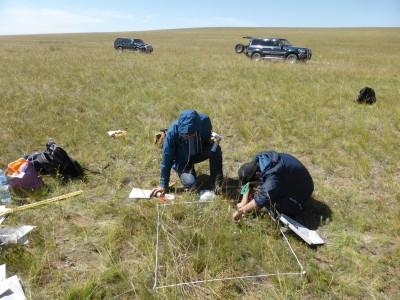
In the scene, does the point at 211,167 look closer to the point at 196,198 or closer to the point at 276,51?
the point at 196,198

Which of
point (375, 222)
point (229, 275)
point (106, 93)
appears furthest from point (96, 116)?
point (375, 222)

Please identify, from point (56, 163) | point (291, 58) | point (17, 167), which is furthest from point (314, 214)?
point (291, 58)

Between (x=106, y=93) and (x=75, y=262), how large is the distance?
6.25m

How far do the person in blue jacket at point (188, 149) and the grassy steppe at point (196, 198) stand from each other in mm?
357

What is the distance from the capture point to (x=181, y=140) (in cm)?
421

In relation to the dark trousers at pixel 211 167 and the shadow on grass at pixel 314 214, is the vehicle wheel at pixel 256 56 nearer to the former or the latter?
the dark trousers at pixel 211 167

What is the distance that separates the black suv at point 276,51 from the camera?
1772 centimetres

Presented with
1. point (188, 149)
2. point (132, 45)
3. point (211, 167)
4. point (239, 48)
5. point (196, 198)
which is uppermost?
point (132, 45)

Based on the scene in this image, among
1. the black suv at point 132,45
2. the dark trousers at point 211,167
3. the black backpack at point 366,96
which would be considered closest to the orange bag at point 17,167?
the dark trousers at point 211,167

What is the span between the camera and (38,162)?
4.44m

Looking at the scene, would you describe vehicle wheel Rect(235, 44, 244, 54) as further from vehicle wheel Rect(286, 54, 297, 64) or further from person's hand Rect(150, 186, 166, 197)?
person's hand Rect(150, 186, 166, 197)

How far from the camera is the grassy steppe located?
274cm

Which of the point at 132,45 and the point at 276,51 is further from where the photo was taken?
the point at 132,45

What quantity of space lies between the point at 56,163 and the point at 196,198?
6.78ft
